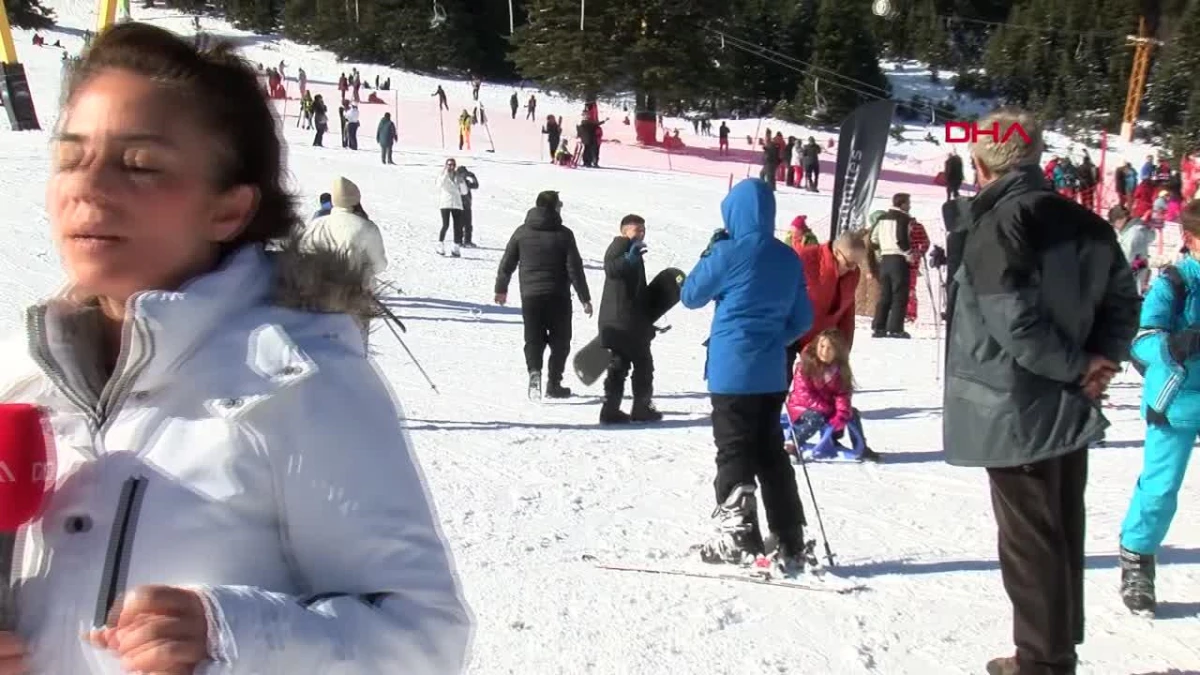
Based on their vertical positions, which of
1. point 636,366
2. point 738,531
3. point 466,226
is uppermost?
point 738,531

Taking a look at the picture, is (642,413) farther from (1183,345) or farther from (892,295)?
(892,295)

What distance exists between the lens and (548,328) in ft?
28.7

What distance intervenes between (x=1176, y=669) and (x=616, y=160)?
98.4ft

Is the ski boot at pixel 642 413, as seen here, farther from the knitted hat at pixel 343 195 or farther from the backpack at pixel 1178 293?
the backpack at pixel 1178 293

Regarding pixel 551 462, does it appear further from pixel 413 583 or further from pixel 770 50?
pixel 770 50

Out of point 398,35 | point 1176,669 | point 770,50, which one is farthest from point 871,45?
point 1176,669

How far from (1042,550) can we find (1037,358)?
1.81 feet

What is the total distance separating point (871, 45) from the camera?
6119cm

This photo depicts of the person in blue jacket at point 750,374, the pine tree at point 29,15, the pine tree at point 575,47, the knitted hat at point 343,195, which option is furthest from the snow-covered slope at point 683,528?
the pine tree at point 29,15

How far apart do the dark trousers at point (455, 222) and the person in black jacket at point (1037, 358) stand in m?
13.2

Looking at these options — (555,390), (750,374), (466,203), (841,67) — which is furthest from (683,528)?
(841,67)

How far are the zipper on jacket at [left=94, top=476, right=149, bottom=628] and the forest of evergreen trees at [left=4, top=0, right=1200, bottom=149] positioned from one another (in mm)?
45073

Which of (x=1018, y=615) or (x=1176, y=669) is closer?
(x=1018, y=615)

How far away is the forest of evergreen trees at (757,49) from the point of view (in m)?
46.2
